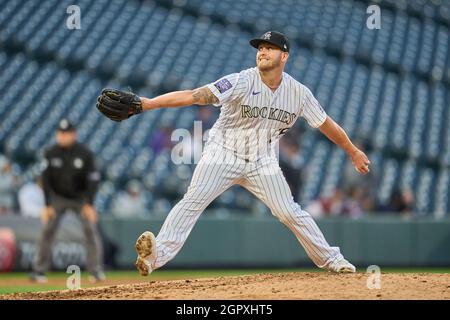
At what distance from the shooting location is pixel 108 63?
15.7 meters

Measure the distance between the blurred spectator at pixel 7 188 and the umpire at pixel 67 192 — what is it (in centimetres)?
181

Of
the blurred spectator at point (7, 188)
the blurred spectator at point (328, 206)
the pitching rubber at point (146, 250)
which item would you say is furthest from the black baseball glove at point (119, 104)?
the blurred spectator at point (328, 206)

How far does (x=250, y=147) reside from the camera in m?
5.80

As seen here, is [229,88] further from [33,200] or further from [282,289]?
[33,200]

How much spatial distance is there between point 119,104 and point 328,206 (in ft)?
25.3

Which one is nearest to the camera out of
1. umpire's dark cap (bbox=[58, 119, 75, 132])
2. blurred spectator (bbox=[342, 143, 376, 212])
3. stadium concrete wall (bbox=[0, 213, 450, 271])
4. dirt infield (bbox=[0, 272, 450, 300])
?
dirt infield (bbox=[0, 272, 450, 300])

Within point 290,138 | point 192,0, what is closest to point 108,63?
point 192,0

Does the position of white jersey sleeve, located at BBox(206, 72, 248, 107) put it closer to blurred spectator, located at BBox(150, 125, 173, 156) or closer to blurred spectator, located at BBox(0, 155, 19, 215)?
blurred spectator, located at BBox(0, 155, 19, 215)

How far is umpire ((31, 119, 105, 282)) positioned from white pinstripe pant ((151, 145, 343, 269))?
3.77 metres

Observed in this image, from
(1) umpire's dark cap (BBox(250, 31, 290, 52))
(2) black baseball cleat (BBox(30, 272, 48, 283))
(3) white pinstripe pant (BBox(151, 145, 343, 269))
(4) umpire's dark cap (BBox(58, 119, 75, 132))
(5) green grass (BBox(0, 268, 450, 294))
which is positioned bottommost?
(5) green grass (BBox(0, 268, 450, 294))

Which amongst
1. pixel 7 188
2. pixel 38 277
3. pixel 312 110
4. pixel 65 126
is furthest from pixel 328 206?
pixel 312 110

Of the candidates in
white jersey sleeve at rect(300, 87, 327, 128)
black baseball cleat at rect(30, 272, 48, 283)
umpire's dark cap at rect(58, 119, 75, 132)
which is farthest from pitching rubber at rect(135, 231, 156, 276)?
umpire's dark cap at rect(58, 119, 75, 132)

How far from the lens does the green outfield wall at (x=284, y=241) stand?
453 inches

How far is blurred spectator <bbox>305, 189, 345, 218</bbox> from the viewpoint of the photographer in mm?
12539
